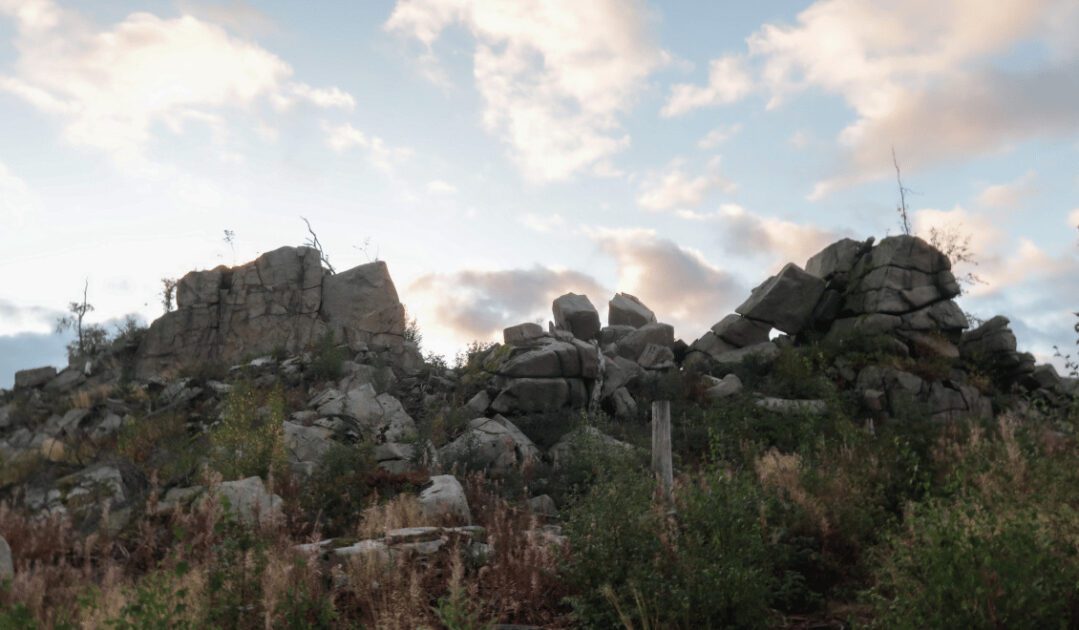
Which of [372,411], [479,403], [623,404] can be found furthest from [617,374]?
[372,411]

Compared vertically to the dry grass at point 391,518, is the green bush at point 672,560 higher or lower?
lower

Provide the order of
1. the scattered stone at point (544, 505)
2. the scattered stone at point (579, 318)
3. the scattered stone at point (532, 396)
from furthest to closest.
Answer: the scattered stone at point (579, 318) < the scattered stone at point (532, 396) < the scattered stone at point (544, 505)

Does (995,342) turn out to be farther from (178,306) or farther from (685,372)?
(178,306)

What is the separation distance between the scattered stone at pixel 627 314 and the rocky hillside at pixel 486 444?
0.35ft

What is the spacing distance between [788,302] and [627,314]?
7.66 metres

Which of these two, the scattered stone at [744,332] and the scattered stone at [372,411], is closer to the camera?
the scattered stone at [372,411]

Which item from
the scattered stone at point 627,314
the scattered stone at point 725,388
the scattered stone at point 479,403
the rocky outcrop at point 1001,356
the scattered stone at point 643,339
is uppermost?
the scattered stone at point 627,314

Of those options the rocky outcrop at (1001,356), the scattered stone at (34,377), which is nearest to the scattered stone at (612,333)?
the rocky outcrop at (1001,356)

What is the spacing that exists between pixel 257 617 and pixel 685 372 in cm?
1917

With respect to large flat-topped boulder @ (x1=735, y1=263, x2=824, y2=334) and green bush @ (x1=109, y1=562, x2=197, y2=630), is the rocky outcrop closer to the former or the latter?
large flat-topped boulder @ (x1=735, y1=263, x2=824, y2=334)

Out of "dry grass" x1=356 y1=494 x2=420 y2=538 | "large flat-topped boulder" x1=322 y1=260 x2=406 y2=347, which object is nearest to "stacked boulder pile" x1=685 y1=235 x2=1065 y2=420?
"large flat-topped boulder" x1=322 y1=260 x2=406 y2=347

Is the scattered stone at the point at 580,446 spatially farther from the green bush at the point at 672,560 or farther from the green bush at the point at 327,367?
the green bush at the point at 327,367

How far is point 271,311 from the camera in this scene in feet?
94.9

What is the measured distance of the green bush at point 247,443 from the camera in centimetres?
1370
